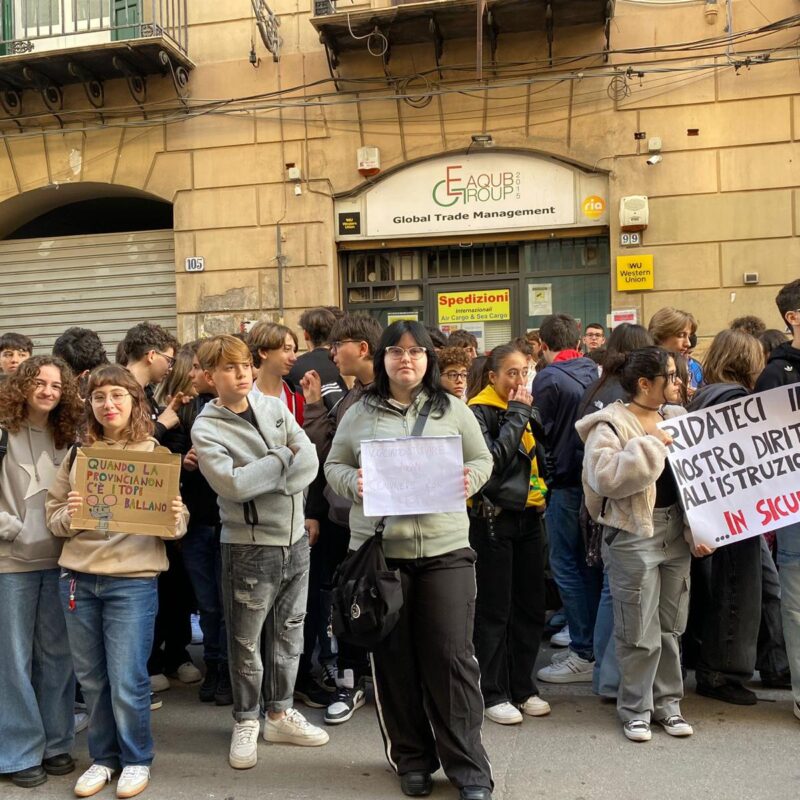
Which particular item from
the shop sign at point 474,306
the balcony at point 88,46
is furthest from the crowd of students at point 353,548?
the balcony at point 88,46

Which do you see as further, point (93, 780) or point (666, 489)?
point (666, 489)

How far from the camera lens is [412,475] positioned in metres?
3.39

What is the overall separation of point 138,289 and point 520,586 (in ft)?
28.7

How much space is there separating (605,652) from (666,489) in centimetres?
100

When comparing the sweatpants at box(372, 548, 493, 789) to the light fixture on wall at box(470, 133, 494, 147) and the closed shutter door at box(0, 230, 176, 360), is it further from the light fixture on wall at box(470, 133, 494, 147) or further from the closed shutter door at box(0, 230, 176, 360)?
the closed shutter door at box(0, 230, 176, 360)

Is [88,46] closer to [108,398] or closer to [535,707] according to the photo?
[108,398]

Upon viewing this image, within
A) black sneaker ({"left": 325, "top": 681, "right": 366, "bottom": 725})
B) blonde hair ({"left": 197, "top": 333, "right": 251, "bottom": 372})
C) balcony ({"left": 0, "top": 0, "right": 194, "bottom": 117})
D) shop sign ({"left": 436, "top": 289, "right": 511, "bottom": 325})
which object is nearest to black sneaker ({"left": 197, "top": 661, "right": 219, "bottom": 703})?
black sneaker ({"left": 325, "top": 681, "right": 366, "bottom": 725})

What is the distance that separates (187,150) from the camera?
35.3ft

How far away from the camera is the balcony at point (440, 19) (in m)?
9.41

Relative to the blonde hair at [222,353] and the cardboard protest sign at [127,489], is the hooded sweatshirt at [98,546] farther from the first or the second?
the blonde hair at [222,353]

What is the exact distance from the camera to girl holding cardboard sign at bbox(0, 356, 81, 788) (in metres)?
3.70

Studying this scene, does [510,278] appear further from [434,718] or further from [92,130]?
[434,718]

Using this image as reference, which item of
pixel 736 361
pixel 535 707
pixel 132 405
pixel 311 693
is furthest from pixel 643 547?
pixel 132 405

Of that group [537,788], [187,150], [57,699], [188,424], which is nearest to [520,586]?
[537,788]
